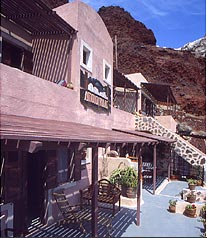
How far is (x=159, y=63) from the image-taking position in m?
66.4

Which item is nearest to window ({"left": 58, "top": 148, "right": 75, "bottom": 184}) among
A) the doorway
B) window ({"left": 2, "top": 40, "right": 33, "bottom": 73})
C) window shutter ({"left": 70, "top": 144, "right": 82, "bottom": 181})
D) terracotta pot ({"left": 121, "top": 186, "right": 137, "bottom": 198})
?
window shutter ({"left": 70, "top": 144, "right": 82, "bottom": 181})

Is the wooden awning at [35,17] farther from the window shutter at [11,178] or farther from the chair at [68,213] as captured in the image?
the chair at [68,213]

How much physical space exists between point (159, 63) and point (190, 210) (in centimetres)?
5958

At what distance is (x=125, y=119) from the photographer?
62.3ft

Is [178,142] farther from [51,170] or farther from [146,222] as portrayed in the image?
[146,222]

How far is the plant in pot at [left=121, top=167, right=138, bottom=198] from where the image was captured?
1202 centimetres

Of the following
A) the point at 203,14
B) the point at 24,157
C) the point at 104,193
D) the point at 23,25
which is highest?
the point at 23,25

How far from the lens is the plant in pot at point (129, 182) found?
12017 millimetres

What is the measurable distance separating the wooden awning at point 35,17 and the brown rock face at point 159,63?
1791 inches

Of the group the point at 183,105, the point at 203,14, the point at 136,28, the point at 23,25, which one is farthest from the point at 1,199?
the point at 136,28

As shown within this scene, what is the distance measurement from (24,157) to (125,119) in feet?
38.5

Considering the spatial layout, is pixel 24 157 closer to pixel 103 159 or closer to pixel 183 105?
pixel 103 159

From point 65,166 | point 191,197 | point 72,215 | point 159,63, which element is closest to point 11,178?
point 72,215

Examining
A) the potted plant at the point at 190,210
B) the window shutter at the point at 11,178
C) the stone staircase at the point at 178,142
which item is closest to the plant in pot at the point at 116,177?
the potted plant at the point at 190,210
